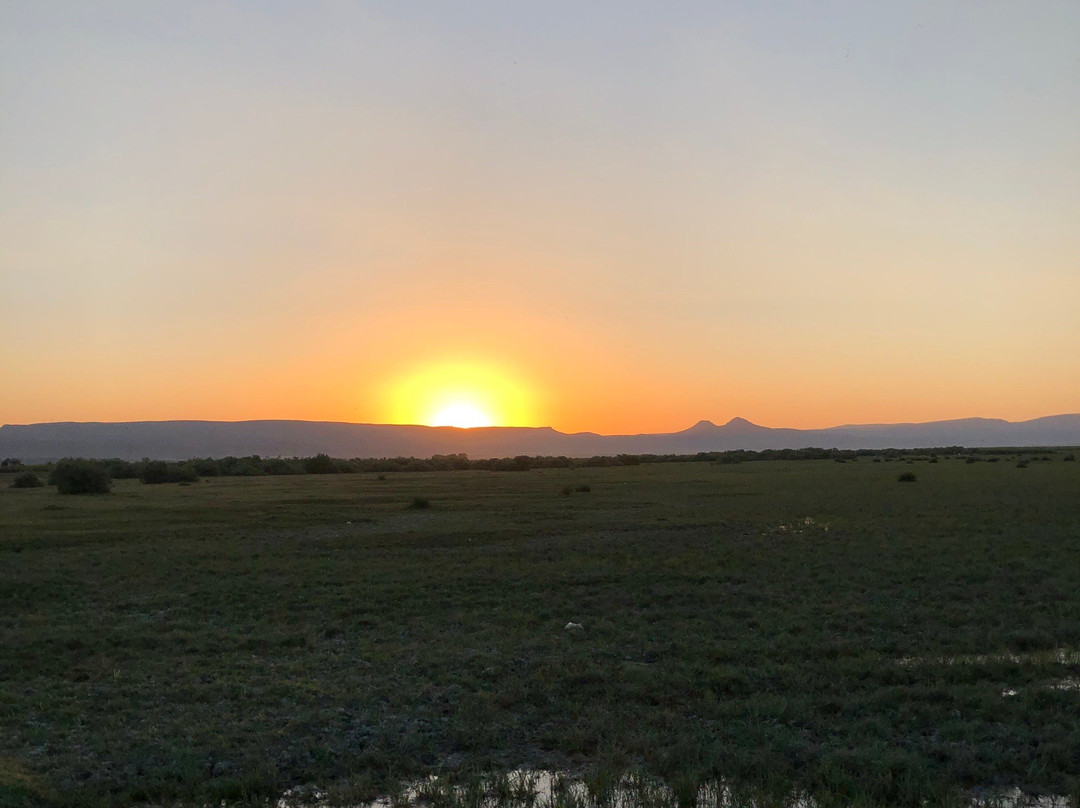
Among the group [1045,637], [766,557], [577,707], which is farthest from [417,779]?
[766,557]

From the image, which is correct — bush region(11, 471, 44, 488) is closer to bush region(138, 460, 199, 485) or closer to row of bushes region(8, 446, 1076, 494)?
row of bushes region(8, 446, 1076, 494)

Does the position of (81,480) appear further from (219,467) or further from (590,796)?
(590,796)

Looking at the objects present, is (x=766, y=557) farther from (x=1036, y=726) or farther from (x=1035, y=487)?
(x=1035, y=487)

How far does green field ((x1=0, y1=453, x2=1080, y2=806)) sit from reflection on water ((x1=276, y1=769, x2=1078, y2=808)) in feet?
0.49

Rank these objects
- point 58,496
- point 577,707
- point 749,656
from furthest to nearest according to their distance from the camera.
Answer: point 58,496 < point 749,656 < point 577,707

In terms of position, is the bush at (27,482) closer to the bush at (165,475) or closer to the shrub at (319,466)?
the bush at (165,475)

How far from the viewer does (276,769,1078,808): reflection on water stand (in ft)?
20.7

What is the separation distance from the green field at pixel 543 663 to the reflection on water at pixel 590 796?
15 cm

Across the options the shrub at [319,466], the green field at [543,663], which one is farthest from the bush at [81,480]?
the shrub at [319,466]

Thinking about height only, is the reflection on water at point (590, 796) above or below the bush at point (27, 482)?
above

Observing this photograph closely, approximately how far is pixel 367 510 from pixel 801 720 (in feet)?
97.4

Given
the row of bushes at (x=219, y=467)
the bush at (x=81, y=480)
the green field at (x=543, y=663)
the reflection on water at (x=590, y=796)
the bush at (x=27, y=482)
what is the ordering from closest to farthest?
the reflection on water at (x=590, y=796) → the green field at (x=543, y=663) → the bush at (x=81, y=480) → the row of bushes at (x=219, y=467) → the bush at (x=27, y=482)

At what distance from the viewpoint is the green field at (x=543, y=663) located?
7.09 meters

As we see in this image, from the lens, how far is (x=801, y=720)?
8188 mm
